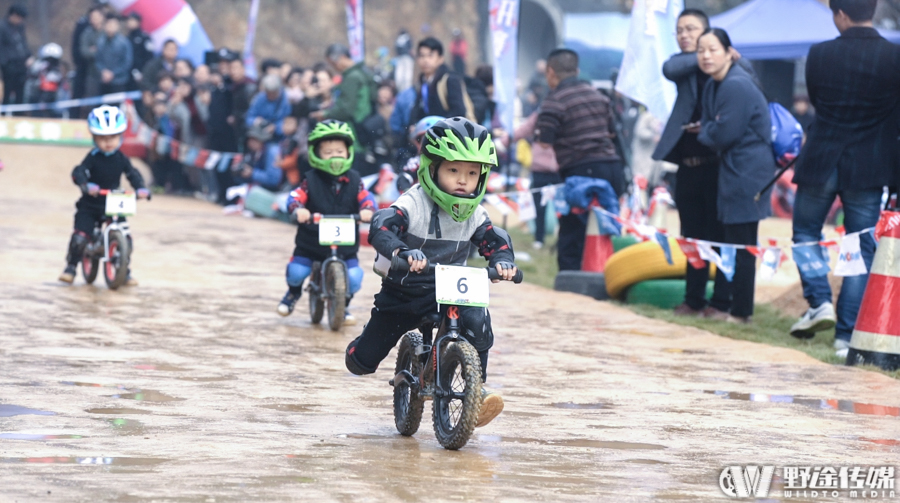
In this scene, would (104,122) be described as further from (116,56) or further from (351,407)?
(116,56)

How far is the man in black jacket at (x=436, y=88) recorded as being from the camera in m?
13.4

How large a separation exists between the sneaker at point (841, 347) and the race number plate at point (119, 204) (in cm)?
636

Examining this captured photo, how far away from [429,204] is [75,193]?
1837 centimetres

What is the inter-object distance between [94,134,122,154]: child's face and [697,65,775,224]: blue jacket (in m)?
5.49

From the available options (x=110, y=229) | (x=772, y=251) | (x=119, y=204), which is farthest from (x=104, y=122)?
(x=772, y=251)

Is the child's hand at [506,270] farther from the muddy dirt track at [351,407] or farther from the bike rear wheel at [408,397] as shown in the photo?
the muddy dirt track at [351,407]

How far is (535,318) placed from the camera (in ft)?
36.7

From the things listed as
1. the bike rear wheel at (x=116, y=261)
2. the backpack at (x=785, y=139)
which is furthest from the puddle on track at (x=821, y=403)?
the bike rear wheel at (x=116, y=261)

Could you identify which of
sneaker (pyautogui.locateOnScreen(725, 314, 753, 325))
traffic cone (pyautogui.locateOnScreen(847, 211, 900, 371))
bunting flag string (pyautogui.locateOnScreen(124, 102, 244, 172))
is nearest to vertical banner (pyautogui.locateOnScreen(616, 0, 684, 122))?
sneaker (pyautogui.locateOnScreen(725, 314, 753, 325))

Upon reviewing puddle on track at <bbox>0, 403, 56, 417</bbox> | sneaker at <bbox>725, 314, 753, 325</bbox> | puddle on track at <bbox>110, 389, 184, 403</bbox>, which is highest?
puddle on track at <bbox>0, 403, 56, 417</bbox>

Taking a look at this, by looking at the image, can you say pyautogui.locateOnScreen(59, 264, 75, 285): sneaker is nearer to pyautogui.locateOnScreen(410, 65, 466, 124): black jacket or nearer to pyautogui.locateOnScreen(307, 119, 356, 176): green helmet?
pyautogui.locateOnScreen(307, 119, 356, 176): green helmet

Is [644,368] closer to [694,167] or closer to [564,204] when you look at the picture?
[694,167]

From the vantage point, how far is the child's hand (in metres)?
5.97

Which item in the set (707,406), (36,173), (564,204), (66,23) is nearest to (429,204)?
(707,406)
